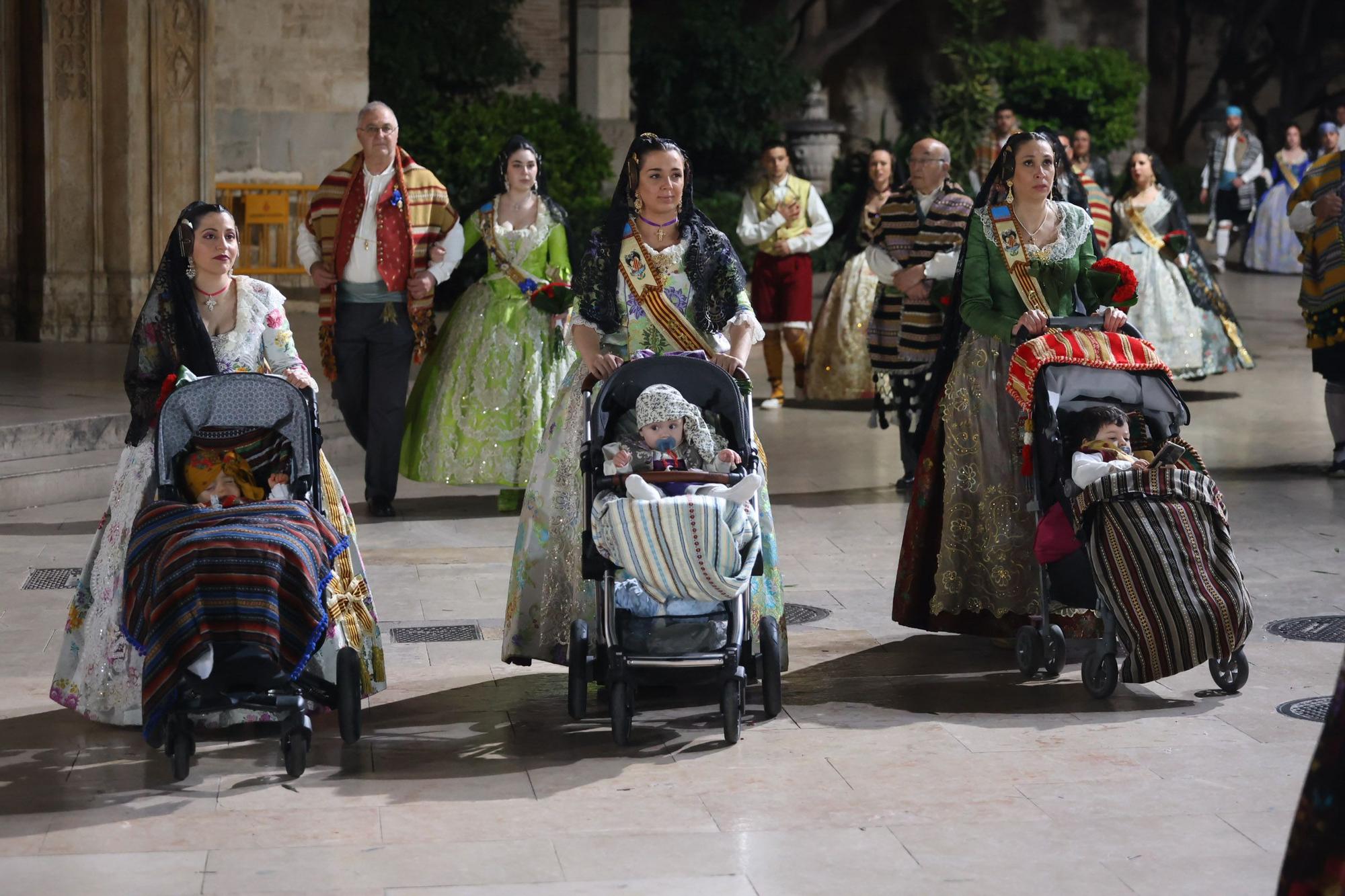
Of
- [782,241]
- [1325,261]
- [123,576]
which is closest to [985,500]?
[123,576]

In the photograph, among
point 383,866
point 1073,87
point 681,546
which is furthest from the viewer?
point 1073,87

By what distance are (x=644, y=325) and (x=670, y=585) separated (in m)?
1.15

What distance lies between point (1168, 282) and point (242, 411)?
8803 mm

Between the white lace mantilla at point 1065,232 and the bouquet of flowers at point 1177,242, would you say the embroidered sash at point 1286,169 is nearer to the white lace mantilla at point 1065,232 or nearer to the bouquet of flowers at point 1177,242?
the bouquet of flowers at point 1177,242

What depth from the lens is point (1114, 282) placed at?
683 centimetres

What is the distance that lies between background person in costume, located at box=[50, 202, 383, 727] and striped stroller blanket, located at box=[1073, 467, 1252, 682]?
2.28 metres

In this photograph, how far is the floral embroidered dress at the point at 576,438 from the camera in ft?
20.5

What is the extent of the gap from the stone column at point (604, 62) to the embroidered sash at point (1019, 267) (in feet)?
51.4

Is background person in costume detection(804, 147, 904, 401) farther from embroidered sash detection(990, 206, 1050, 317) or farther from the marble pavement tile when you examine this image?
the marble pavement tile

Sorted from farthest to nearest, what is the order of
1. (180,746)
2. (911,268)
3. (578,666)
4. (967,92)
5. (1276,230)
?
(967,92) → (1276,230) → (911,268) → (578,666) → (180,746)

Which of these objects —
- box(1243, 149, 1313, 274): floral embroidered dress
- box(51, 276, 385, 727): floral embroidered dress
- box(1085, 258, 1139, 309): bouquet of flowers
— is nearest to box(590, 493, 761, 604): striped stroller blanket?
box(51, 276, 385, 727): floral embroidered dress

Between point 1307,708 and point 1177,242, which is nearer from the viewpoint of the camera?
point 1307,708

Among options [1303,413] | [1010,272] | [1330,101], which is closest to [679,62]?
[1303,413]

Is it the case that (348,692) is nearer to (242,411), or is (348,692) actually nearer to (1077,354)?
(242,411)
